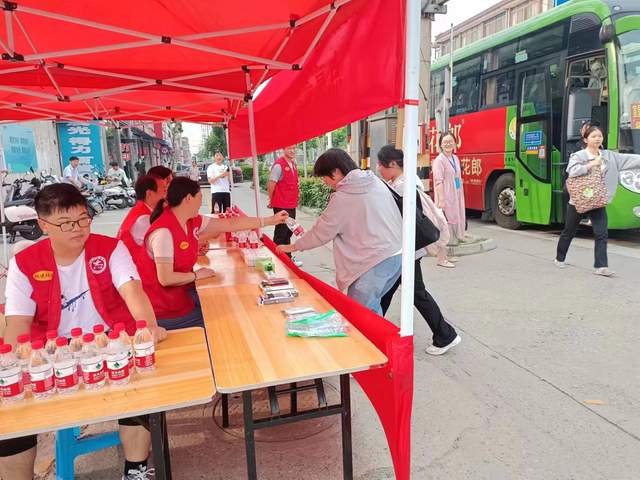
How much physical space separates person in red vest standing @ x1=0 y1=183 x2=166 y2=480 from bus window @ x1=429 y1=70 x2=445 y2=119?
411 inches

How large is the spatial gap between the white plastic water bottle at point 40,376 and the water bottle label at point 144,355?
0.91 ft

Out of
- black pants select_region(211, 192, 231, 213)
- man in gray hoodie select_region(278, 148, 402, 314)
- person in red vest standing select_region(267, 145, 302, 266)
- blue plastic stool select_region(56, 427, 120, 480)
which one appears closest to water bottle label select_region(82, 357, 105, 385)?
blue plastic stool select_region(56, 427, 120, 480)

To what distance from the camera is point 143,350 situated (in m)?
1.70

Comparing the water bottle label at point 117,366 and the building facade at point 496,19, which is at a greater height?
the building facade at point 496,19

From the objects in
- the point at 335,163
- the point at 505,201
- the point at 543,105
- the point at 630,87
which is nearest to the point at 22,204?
the point at 335,163

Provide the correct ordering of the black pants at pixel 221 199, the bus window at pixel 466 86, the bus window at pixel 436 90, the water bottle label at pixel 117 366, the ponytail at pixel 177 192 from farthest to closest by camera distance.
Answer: the bus window at pixel 436 90 < the bus window at pixel 466 86 < the black pants at pixel 221 199 < the ponytail at pixel 177 192 < the water bottle label at pixel 117 366

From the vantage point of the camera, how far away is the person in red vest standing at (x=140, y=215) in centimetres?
316

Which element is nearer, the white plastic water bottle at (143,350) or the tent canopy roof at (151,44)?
the white plastic water bottle at (143,350)

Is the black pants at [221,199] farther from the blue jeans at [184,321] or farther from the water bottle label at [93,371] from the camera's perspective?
the water bottle label at [93,371]

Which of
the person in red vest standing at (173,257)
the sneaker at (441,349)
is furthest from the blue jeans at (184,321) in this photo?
the sneaker at (441,349)

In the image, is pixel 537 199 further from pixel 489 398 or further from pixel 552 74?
pixel 489 398

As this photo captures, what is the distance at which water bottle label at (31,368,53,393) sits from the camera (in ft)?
5.01

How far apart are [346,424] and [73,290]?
142 centimetres

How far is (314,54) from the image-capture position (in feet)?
10.3
